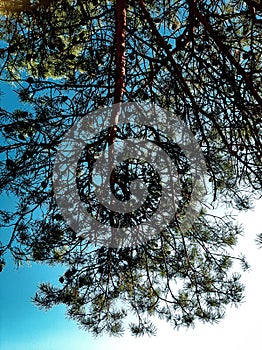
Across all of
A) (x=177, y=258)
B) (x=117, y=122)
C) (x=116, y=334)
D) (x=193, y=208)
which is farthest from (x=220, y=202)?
(x=116, y=334)

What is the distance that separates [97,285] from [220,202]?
1.29 meters

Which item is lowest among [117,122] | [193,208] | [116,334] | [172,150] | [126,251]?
[116,334]

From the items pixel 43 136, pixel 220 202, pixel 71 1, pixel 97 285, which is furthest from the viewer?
pixel 71 1

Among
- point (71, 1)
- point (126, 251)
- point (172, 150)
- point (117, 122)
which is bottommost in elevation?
point (126, 251)

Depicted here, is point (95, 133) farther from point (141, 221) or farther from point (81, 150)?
point (141, 221)

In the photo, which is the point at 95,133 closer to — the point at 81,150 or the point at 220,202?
the point at 81,150

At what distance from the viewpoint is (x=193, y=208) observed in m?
2.96

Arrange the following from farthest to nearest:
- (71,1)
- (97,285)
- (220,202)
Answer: (71,1), (220,202), (97,285)

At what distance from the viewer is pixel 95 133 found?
110 inches

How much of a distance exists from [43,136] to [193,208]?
1.39m

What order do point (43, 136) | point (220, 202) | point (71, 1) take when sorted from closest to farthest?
point (43, 136) → point (220, 202) → point (71, 1)

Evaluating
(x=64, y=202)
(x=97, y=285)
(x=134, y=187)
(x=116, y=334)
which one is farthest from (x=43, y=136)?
(x=116, y=334)

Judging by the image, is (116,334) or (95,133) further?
(116,334)

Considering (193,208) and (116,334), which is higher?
(193,208)
